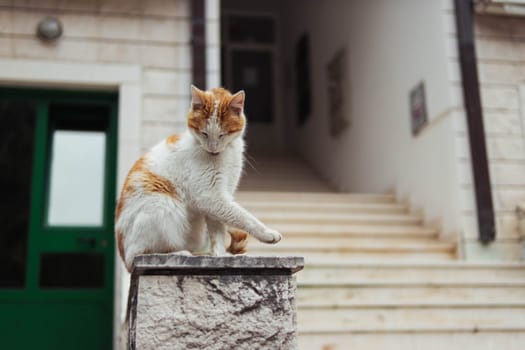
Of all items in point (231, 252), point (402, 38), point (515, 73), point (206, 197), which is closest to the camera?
point (206, 197)

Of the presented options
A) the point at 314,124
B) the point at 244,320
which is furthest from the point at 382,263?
the point at 314,124

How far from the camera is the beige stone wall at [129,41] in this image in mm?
4527

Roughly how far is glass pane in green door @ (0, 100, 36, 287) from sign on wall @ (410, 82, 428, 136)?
9.99ft

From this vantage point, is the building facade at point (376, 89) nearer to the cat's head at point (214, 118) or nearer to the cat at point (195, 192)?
the cat at point (195, 192)

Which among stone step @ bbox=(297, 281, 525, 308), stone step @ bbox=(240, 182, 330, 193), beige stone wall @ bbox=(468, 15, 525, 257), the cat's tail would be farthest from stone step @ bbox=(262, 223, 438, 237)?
the cat's tail

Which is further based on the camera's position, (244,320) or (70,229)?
(70,229)

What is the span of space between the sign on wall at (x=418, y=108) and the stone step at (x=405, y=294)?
1727 mm

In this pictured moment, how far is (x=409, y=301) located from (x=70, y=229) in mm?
2380

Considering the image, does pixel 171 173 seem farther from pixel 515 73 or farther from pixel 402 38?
pixel 402 38

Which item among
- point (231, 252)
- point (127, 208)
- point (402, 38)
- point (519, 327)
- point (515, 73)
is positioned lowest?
point (519, 327)

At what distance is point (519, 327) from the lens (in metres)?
3.42

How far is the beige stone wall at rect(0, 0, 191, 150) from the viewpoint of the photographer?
4.53 metres

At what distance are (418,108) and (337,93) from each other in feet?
6.43

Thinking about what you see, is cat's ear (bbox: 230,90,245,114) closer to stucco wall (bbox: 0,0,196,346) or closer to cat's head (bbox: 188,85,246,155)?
cat's head (bbox: 188,85,246,155)
